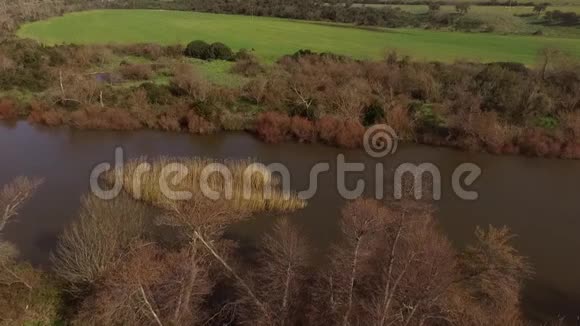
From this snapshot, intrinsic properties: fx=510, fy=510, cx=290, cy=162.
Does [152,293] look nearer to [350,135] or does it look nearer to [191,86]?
[350,135]

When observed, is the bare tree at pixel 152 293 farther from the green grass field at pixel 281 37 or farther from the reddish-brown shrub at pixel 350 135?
the green grass field at pixel 281 37

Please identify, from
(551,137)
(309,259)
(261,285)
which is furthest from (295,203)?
(551,137)

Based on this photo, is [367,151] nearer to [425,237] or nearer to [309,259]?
[309,259]

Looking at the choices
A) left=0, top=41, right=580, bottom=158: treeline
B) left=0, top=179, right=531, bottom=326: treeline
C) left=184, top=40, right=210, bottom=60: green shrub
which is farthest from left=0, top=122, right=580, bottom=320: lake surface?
left=184, top=40, right=210, bottom=60: green shrub

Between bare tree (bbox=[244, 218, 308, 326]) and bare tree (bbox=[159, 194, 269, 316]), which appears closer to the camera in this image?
bare tree (bbox=[244, 218, 308, 326])

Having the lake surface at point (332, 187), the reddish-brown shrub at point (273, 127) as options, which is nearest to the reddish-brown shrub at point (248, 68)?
the reddish-brown shrub at point (273, 127)

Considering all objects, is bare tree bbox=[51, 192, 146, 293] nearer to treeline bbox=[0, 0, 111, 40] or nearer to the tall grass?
the tall grass
